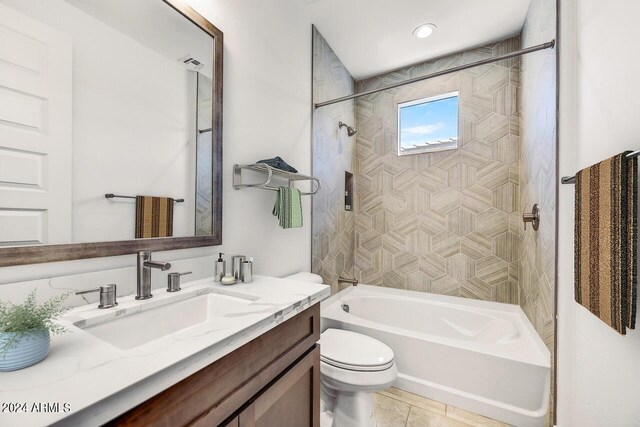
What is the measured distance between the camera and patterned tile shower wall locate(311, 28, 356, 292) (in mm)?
2176

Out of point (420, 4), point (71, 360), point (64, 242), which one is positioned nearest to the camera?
point (71, 360)

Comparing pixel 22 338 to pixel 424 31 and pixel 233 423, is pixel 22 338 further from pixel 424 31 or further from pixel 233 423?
pixel 424 31

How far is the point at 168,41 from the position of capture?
112 centimetres

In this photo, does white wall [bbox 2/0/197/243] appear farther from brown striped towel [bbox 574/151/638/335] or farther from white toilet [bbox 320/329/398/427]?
brown striped towel [bbox 574/151/638/335]

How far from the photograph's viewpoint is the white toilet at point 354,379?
1.37 m

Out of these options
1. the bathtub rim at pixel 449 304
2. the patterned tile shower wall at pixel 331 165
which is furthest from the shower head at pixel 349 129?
the bathtub rim at pixel 449 304

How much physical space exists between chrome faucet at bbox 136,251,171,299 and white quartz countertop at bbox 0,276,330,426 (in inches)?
3.8

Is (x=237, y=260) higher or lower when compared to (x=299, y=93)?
lower

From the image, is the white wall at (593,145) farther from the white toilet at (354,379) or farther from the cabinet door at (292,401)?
the cabinet door at (292,401)

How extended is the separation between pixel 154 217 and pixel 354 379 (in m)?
1.22

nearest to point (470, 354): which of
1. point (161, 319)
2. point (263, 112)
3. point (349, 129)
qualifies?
point (161, 319)

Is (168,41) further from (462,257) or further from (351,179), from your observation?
(462,257)

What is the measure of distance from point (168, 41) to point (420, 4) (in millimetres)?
1736

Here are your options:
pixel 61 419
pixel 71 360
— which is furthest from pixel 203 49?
pixel 61 419
